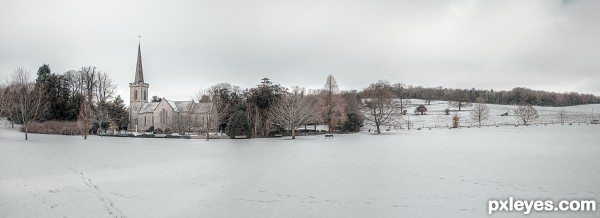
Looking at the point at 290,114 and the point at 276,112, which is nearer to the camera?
the point at 290,114

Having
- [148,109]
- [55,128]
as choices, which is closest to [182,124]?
[55,128]

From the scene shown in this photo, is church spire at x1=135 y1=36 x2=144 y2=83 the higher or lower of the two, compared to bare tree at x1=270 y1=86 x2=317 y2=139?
higher

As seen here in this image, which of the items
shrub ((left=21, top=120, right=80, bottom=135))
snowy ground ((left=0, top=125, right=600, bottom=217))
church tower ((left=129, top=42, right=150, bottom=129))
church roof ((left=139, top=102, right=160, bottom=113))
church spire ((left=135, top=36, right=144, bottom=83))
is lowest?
snowy ground ((left=0, top=125, right=600, bottom=217))

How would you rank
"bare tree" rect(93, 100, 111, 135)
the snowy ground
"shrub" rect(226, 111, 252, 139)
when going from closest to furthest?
the snowy ground < "shrub" rect(226, 111, 252, 139) < "bare tree" rect(93, 100, 111, 135)

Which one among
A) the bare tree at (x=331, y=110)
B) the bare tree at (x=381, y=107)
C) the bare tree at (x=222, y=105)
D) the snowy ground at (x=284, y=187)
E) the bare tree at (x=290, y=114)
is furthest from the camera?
the bare tree at (x=381, y=107)

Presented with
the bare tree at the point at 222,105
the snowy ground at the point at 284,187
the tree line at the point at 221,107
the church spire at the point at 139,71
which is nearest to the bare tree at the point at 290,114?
the tree line at the point at 221,107

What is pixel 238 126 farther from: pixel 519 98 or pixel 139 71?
pixel 519 98

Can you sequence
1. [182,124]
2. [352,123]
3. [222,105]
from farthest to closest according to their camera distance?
1. [352,123]
2. [222,105]
3. [182,124]

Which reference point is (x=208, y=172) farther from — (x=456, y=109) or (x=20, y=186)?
A: (x=456, y=109)

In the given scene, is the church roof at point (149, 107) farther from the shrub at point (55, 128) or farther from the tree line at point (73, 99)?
the shrub at point (55, 128)

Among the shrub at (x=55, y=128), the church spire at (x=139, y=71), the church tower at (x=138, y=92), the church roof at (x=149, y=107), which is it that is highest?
the church spire at (x=139, y=71)

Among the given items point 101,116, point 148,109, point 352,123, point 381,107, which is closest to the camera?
point 101,116

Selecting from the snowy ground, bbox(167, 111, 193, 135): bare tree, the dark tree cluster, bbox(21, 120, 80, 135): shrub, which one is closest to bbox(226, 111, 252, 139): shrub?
bbox(167, 111, 193, 135): bare tree

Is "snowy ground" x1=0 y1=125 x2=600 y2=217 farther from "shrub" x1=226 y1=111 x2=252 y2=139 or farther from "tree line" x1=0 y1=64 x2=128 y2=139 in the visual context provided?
"tree line" x1=0 y1=64 x2=128 y2=139
